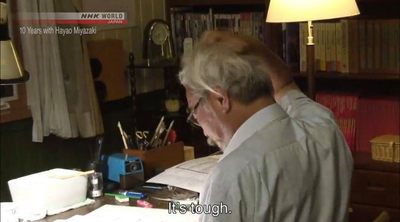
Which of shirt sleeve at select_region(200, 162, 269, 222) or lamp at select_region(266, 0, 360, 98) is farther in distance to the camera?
lamp at select_region(266, 0, 360, 98)

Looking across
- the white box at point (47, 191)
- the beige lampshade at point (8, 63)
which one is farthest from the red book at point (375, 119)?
the beige lampshade at point (8, 63)

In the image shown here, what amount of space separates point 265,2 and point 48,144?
114cm

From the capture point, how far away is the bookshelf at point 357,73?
251 centimetres

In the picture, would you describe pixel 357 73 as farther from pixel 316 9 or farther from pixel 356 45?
pixel 316 9

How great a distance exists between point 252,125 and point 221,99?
2.7 inches

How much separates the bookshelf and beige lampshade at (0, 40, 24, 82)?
3.14 feet

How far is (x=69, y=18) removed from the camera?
1.66 metres

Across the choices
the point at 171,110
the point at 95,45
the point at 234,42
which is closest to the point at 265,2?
the point at 171,110

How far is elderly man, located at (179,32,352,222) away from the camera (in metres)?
1.03

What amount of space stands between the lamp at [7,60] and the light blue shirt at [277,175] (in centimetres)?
61

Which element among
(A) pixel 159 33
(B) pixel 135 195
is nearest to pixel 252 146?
(B) pixel 135 195

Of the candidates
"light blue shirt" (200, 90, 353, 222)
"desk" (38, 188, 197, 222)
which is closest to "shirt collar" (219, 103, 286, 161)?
"light blue shirt" (200, 90, 353, 222)

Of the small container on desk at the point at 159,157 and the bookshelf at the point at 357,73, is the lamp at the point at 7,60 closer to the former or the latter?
the small container on desk at the point at 159,157

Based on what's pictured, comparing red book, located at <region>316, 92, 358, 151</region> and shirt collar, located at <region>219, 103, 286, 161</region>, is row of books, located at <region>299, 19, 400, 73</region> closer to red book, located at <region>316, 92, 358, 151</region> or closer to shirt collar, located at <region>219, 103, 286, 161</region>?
red book, located at <region>316, 92, 358, 151</region>
